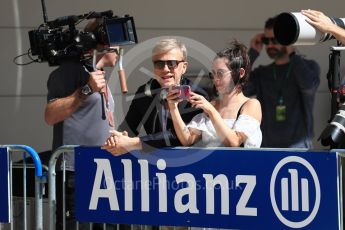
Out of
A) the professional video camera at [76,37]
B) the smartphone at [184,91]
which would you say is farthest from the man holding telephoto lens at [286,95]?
the smartphone at [184,91]

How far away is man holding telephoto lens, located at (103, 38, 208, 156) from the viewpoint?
17.0 ft

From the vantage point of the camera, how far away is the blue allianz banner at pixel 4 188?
5797 mm

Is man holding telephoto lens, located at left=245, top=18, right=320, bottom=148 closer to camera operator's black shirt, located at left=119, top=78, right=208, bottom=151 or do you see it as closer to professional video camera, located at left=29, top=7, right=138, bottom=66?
→ professional video camera, located at left=29, top=7, right=138, bottom=66

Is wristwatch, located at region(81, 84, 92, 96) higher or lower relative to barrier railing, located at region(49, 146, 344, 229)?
higher

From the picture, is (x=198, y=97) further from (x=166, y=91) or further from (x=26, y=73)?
(x=26, y=73)

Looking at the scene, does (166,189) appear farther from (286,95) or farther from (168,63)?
(286,95)

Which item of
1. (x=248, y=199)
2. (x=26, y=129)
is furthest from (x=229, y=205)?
(x=26, y=129)

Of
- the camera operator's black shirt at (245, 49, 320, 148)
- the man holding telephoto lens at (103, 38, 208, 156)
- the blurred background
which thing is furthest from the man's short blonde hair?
the camera operator's black shirt at (245, 49, 320, 148)

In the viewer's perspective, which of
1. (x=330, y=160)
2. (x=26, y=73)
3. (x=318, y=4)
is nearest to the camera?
(x=330, y=160)

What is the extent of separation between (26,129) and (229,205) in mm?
3338

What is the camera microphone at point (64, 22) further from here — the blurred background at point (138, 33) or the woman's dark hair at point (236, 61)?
the blurred background at point (138, 33)

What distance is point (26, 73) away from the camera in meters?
7.91

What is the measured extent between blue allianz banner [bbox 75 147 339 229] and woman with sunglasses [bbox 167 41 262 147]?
101mm

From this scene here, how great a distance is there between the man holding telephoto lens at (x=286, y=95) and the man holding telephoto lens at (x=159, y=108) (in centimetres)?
202
